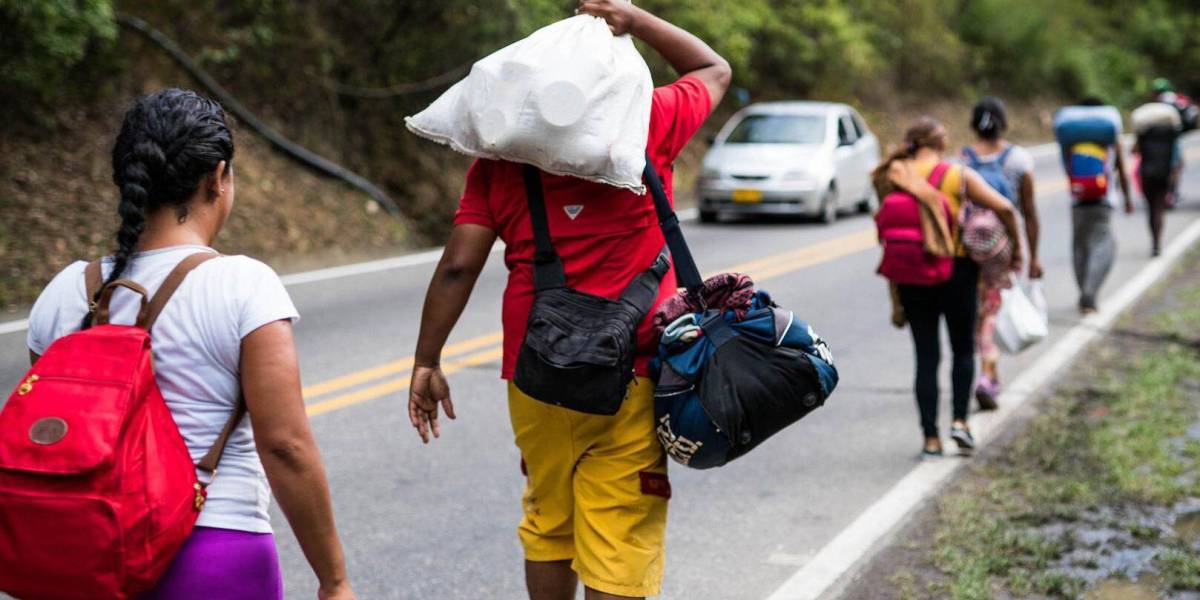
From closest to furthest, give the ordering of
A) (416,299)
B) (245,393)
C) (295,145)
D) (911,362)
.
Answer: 1. (245,393)
2. (911,362)
3. (416,299)
4. (295,145)

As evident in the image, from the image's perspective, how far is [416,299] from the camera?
1118cm

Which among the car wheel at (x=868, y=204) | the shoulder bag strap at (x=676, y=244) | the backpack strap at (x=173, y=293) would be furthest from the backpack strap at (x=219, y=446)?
the car wheel at (x=868, y=204)

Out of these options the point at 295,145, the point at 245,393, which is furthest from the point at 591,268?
the point at 295,145

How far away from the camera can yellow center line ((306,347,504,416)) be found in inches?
295

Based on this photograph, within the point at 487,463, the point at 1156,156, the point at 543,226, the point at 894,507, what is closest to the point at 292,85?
the point at 1156,156

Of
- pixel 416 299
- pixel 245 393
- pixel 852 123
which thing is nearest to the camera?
pixel 245 393

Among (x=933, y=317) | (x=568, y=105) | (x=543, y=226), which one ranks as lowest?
(x=933, y=317)

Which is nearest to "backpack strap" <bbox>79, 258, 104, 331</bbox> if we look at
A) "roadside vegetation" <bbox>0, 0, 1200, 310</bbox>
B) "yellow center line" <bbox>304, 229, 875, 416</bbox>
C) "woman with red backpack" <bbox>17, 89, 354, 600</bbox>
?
"woman with red backpack" <bbox>17, 89, 354, 600</bbox>

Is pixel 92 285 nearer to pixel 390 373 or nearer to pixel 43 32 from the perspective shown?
pixel 390 373

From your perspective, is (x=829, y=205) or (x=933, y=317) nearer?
(x=933, y=317)

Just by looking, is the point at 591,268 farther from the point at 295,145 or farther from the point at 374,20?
the point at 374,20

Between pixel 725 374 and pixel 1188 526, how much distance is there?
10.8 feet

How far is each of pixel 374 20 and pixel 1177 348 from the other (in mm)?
10747

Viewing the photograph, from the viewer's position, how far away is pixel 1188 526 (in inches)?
222
